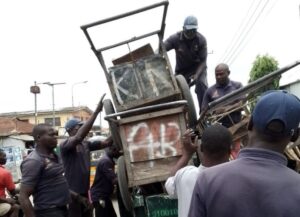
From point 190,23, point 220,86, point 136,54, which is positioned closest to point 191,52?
point 190,23

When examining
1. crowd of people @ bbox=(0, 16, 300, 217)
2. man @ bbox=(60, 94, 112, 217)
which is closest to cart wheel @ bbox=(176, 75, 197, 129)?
crowd of people @ bbox=(0, 16, 300, 217)

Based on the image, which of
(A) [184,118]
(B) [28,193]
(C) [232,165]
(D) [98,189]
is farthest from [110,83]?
(C) [232,165]

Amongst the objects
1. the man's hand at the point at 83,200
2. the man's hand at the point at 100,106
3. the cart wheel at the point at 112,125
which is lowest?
the man's hand at the point at 83,200

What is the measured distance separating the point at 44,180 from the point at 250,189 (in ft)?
10.9

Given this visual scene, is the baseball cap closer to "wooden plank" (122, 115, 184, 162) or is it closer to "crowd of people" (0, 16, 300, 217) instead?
"crowd of people" (0, 16, 300, 217)

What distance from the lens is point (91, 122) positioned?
559 cm

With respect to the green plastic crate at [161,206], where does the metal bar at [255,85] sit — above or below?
above

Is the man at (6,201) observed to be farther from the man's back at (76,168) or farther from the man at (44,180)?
the man at (44,180)

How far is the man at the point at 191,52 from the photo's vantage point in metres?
6.02

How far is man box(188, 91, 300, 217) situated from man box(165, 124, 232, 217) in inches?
34.5

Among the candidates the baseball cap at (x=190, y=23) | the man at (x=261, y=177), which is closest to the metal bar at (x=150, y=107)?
the baseball cap at (x=190, y=23)

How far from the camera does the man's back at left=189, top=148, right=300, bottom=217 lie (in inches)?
72.9

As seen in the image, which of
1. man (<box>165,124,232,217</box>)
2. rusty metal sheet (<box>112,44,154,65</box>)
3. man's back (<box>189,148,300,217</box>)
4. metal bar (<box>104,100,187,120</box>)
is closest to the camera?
man's back (<box>189,148,300,217</box>)

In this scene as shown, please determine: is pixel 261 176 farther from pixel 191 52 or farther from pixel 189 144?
pixel 191 52
